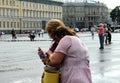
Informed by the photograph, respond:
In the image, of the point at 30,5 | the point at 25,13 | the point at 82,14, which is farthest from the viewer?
the point at 82,14

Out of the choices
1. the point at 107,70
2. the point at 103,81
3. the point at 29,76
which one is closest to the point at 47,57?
the point at 103,81

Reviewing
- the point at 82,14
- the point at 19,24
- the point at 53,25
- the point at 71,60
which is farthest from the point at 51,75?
the point at 82,14

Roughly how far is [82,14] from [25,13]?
2201 inches

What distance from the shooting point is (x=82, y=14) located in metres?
194

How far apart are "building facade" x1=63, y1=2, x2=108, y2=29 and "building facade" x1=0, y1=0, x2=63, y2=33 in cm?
2029

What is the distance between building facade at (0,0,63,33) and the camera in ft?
430

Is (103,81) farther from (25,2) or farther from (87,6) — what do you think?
(87,6)

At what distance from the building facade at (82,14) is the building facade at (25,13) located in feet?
66.6

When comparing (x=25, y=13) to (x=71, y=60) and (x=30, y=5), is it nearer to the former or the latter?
(x=30, y=5)

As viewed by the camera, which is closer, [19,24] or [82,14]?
[19,24]

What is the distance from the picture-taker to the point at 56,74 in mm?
5145

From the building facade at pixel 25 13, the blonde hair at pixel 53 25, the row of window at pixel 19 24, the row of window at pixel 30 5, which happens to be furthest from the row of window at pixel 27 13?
the blonde hair at pixel 53 25

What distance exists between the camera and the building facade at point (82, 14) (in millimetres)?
189500

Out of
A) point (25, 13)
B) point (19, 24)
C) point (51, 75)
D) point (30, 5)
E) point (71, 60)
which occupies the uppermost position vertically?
point (30, 5)
